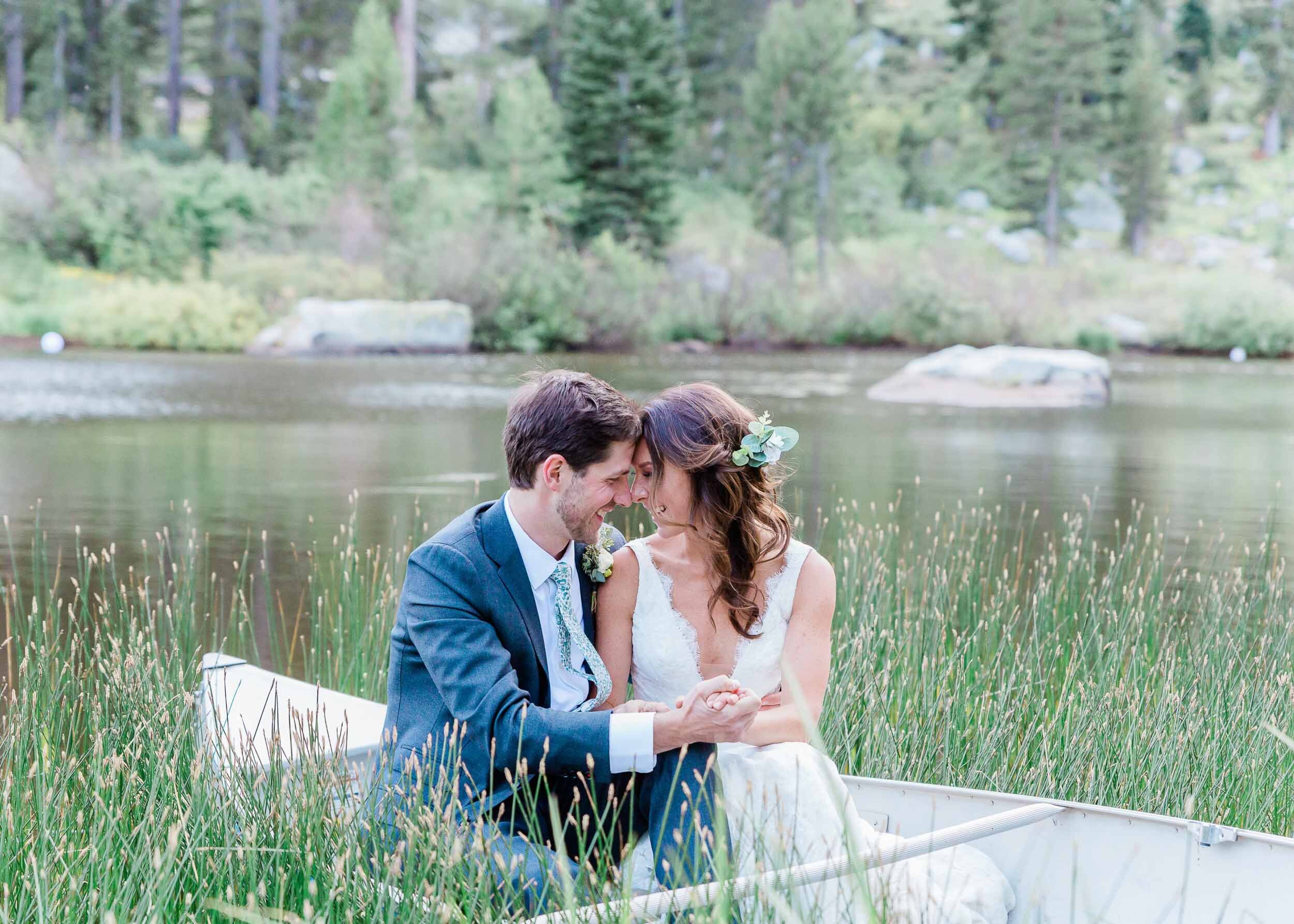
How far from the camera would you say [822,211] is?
23125 millimetres

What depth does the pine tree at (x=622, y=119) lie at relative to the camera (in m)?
21.7

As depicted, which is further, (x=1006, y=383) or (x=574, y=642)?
(x=1006, y=383)

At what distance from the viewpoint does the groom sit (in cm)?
187

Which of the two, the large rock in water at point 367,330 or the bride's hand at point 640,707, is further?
the large rock in water at point 367,330

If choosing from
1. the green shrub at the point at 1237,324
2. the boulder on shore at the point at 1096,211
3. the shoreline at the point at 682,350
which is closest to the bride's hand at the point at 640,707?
the shoreline at the point at 682,350

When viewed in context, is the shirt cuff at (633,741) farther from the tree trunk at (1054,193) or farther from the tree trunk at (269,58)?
the tree trunk at (1054,193)

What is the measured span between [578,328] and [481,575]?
1797cm

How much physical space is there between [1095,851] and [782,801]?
1.42 ft

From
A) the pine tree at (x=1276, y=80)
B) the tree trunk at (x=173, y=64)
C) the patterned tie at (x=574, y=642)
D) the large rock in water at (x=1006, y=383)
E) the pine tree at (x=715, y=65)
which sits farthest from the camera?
the pine tree at (x=1276, y=80)

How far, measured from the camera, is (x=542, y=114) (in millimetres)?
22672

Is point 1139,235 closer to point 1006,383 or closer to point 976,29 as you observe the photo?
point 976,29

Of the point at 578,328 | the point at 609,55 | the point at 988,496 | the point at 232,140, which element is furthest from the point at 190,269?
the point at 988,496

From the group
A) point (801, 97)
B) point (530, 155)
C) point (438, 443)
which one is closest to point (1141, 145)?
point (801, 97)

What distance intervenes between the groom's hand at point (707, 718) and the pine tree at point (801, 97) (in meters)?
22.0
